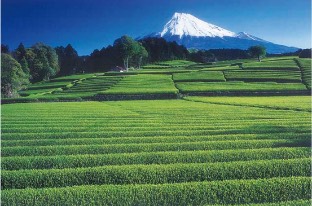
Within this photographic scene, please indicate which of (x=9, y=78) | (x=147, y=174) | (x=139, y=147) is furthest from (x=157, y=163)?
(x=9, y=78)

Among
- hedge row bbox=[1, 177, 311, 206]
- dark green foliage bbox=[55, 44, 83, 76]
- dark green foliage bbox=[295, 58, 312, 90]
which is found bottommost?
hedge row bbox=[1, 177, 311, 206]

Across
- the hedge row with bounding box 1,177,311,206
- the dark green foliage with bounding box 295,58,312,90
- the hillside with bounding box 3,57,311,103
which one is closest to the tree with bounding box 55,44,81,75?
the hillside with bounding box 3,57,311,103

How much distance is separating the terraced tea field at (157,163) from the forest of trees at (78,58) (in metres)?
45.9

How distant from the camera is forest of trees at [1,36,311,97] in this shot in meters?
70.0

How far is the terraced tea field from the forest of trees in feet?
150

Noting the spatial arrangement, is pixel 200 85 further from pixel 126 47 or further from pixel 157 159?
pixel 157 159

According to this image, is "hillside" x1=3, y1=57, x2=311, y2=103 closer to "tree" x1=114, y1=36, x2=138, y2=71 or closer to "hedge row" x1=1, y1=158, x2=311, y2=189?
"tree" x1=114, y1=36, x2=138, y2=71

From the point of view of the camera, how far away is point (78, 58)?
129 m

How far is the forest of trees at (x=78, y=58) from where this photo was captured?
70000 mm

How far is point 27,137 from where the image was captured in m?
23.1

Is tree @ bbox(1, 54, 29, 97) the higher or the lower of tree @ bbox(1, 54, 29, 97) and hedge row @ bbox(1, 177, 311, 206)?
the higher

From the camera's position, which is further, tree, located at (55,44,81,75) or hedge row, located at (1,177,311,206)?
tree, located at (55,44,81,75)

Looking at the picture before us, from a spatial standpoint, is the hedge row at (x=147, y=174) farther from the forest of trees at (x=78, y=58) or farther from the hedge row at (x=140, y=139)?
the forest of trees at (x=78, y=58)

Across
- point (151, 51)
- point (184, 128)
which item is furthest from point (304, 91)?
point (151, 51)
